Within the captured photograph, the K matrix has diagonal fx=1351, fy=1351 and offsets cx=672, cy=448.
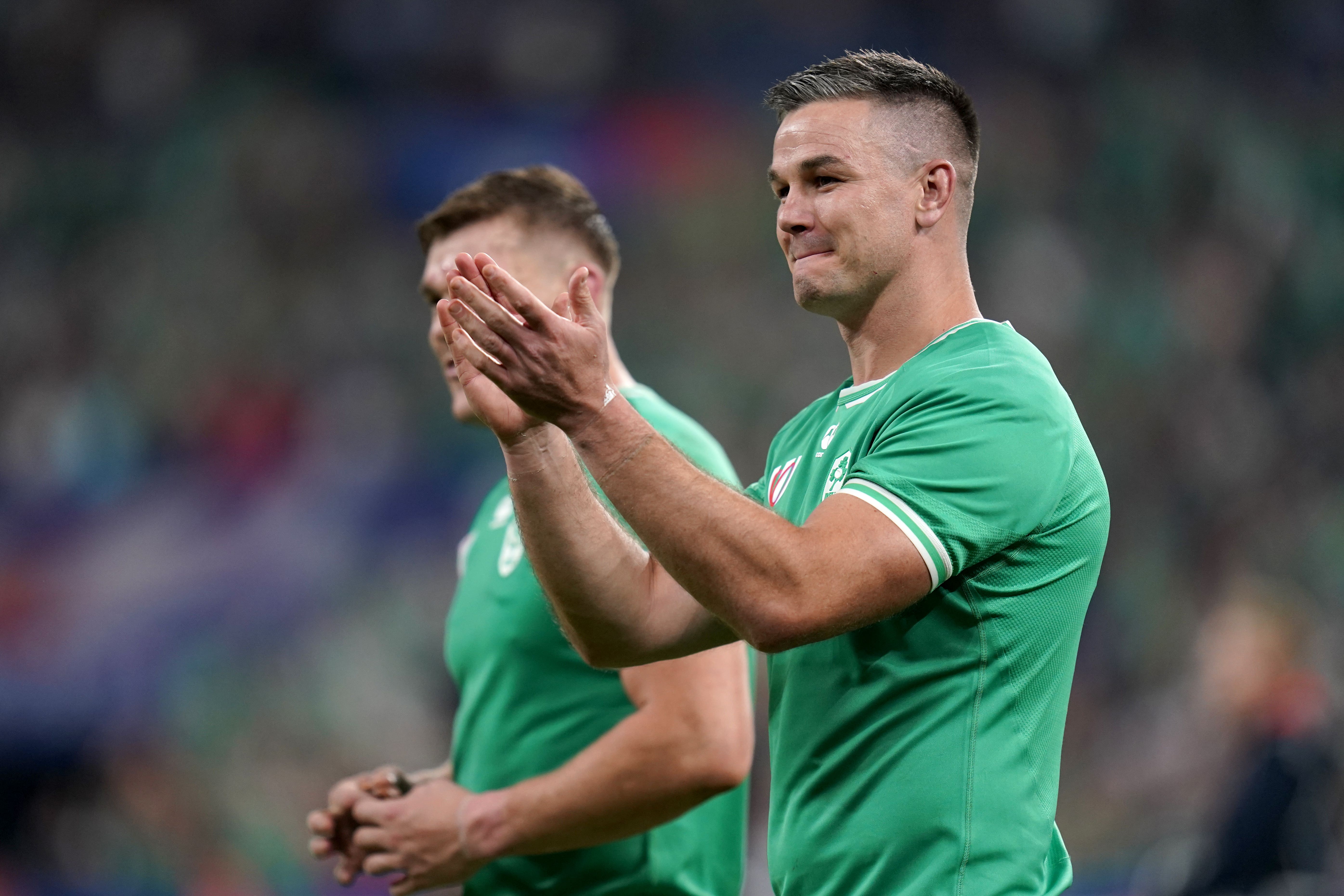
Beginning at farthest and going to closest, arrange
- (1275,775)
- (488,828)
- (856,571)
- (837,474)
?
1. (1275,775)
2. (488,828)
3. (837,474)
4. (856,571)

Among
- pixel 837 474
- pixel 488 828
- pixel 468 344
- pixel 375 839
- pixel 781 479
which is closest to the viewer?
pixel 468 344

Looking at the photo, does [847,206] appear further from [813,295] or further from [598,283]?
[598,283]

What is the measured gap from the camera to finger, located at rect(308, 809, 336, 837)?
317 cm

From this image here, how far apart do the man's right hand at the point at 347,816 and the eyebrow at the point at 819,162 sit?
5.59 ft

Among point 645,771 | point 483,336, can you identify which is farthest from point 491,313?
point 645,771

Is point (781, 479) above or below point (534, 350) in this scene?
below

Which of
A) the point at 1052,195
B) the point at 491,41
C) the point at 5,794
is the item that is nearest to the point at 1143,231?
the point at 1052,195

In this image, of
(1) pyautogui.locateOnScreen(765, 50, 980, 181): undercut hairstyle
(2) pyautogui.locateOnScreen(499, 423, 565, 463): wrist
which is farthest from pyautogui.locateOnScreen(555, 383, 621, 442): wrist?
(1) pyautogui.locateOnScreen(765, 50, 980, 181): undercut hairstyle

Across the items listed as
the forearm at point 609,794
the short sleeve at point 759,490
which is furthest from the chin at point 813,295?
the forearm at point 609,794

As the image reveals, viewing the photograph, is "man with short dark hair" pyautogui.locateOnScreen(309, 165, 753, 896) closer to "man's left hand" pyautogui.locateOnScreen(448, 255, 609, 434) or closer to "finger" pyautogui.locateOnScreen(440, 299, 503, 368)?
"finger" pyautogui.locateOnScreen(440, 299, 503, 368)

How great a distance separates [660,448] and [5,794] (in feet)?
23.4

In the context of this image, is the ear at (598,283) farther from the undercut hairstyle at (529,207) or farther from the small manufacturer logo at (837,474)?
the small manufacturer logo at (837,474)

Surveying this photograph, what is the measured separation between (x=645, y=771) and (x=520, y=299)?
1271 mm

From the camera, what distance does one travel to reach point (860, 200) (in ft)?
7.72
